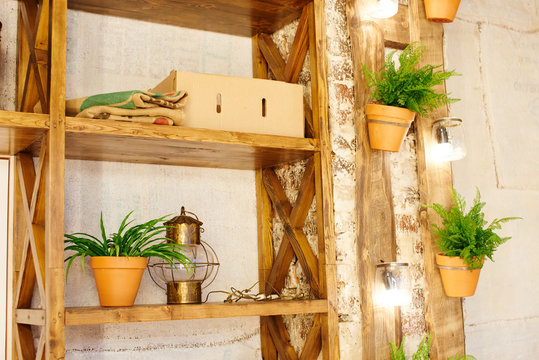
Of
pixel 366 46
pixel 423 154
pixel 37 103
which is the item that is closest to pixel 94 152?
pixel 37 103

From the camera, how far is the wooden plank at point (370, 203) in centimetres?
225

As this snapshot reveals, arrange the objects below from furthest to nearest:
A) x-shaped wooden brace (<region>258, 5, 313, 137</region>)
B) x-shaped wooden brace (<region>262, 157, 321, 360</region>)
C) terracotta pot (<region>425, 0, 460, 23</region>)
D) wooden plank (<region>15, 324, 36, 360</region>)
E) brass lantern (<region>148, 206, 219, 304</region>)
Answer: terracotta pot (<region>425, 0, 460, 23</region>) → x-shaped wooden brace (<region>258, 5, 313, 137</region>) → x-shaped wooden brace (<region>262, 157, 321, 360</region>) → brass lantern (<region>148, 206, 219, 304</region>) → wooden plank (<region>15, 324, 36, 360</region>)

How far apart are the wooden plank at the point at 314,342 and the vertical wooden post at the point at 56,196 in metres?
0.93

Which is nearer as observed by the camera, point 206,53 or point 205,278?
point 205,278

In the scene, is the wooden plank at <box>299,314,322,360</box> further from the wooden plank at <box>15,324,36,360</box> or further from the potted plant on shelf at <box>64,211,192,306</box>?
the wooden plank at <box>15,324,36,360</box>

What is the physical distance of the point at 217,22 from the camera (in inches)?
99.5

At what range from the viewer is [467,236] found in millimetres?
2299

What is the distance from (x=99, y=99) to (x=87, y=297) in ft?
2.66

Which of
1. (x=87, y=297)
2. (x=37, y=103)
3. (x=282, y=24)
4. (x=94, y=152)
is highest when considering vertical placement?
(x=282, y=24)

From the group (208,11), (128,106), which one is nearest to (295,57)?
(208,11)

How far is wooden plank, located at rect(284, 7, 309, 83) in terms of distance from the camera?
7.78 feet

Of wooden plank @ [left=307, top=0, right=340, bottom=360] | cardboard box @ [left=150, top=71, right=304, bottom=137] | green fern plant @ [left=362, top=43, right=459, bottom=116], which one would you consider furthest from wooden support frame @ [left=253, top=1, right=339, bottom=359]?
green fern plant @ [left=362, top=43, right=459, bottom=116]

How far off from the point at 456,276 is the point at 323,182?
0.69m

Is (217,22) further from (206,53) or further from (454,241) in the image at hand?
(454,241)
